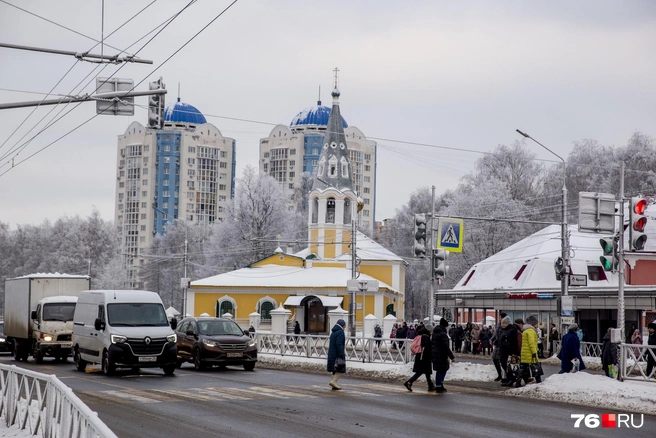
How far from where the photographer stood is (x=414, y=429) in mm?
13344

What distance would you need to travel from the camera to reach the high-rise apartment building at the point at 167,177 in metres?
147

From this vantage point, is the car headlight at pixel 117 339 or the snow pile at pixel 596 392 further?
the car headlight at pixel 117 339

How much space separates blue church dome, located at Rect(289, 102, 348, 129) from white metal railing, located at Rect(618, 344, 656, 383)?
A: 136941 millimetres

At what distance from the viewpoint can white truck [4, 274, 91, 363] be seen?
30531 millimetres

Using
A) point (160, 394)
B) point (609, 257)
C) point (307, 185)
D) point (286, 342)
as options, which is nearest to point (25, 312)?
point (286, 342)

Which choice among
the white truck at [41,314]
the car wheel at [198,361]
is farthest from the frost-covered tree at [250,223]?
the car wheel at [198,361]

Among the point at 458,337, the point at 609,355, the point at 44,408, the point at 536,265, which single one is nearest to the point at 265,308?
the point at 536,265

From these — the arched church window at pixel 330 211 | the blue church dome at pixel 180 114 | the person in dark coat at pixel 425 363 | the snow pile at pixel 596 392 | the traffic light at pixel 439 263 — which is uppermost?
the blue church dome at pixel 180 114

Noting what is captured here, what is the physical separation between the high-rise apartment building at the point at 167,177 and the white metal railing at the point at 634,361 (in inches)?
4993

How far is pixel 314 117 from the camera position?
158 metres

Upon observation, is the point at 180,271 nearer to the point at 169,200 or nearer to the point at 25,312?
the point at 169,200

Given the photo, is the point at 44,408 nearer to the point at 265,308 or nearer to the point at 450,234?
the point at 450,234

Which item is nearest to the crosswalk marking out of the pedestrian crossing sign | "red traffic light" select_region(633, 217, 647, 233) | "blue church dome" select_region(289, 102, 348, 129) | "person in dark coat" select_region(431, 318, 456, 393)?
"person in dark coat" select_region(431, 318, 456, 393)

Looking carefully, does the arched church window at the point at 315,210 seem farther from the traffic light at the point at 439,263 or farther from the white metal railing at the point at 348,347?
the traffic light at the point at 439,263
